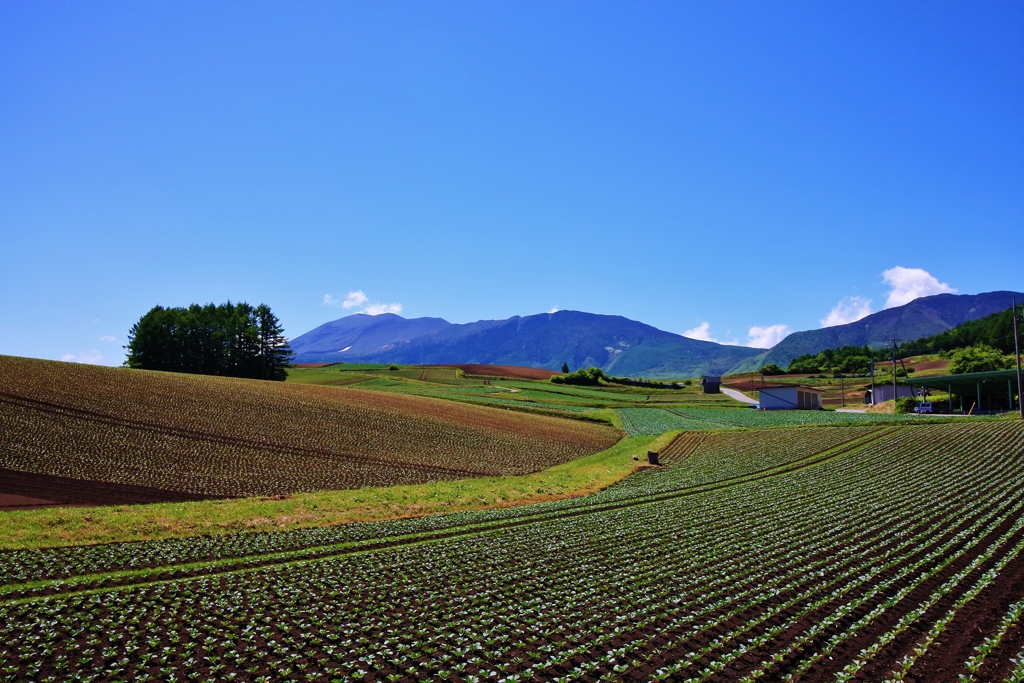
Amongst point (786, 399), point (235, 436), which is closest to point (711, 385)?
point (786, 399)

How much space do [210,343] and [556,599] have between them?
96.8m

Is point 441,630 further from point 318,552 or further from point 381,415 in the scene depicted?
point 381,415

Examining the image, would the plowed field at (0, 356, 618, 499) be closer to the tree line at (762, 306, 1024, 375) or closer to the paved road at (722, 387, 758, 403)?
the paved road at (722, 387, 758, 403)

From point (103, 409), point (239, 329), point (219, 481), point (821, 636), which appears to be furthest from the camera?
point (239, 329)

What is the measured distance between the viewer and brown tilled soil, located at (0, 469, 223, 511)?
27109 mm

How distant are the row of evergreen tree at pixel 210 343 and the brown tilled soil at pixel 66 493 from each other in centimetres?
7073

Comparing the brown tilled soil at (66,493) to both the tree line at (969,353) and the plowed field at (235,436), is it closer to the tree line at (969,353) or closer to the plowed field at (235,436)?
the plowed field at (235,436)

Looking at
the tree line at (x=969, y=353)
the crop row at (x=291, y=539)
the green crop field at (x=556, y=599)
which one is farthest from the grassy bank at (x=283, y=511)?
the tree line at (x=969, y=353)

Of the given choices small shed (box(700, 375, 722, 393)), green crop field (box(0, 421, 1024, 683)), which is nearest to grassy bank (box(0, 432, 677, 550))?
green crop field (box(0, 421, 1024, 683))

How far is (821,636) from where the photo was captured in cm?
1466

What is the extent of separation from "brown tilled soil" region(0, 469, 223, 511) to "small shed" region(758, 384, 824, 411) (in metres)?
82.1

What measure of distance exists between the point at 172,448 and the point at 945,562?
121 ft

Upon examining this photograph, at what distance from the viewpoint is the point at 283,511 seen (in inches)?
1125

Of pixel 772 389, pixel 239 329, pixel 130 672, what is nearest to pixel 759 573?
pixel 130 672
